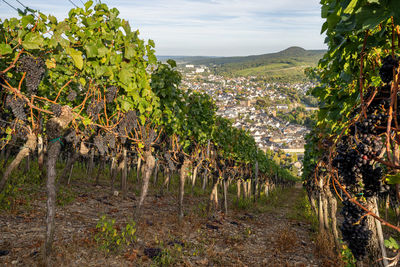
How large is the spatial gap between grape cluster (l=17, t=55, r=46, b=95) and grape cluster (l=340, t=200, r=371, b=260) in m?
5.43

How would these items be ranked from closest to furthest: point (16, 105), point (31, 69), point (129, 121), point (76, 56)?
point (31, 69)
point (16, 105)
point (76, 56)
point (129, 121)

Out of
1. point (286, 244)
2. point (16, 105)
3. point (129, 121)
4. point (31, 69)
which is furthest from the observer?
point (286, 244)

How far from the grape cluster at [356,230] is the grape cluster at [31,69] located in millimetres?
5430

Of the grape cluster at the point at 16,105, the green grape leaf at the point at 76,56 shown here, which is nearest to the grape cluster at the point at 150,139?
the green grape leaf at the point at 76,56

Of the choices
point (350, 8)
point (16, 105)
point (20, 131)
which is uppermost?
point (350, 8)

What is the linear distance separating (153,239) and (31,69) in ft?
21.2

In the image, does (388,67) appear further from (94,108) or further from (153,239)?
(153,239)

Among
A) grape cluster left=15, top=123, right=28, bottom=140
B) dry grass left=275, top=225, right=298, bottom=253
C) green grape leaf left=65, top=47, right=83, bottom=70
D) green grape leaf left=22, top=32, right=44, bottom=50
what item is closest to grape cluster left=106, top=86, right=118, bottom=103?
green grape leaf left=65, top=47, right=83, bottom=70

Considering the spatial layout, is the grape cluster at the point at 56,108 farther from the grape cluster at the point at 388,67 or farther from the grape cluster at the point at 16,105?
the grape cluster at the point at 388,67

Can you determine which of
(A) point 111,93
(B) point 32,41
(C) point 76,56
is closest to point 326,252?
(A) point 111,93

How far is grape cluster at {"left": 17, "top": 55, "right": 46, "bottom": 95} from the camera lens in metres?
4.17

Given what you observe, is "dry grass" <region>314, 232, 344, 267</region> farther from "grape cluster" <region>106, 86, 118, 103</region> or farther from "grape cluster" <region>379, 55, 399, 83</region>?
"grape cluster" <region>106, 86, 118, 103</region>

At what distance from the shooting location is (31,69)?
4238 mm

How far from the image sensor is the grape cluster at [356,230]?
2.88m
